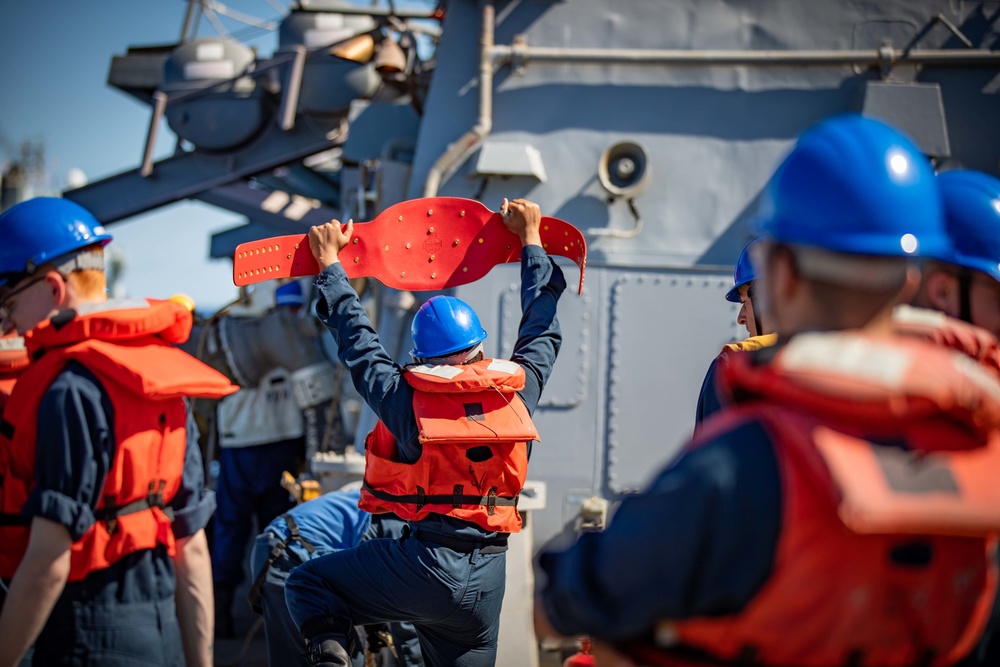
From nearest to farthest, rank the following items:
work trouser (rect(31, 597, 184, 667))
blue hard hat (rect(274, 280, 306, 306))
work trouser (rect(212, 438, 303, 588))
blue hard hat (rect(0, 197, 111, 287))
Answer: work trouser (rect(31, 597, 184, 667))
blue hard hat (rect(0, 197, 111, 287))
work trouser (rect(212, 438, 303, 588))
blue hard hat (rect(274, 280, 306, 306))

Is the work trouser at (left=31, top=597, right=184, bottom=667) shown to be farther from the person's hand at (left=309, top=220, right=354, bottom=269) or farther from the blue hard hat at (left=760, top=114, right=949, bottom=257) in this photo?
the blue hard hat at (left=760, top=114, right=949, bottom=257)

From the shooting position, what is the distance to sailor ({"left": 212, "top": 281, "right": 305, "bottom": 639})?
6168mm

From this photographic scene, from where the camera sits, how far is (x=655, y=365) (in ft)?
15.5

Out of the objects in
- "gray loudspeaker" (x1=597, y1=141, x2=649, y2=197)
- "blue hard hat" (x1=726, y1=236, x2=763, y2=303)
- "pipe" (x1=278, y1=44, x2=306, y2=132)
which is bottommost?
"blue hard hat" (x1=726, y1=236, x2=763, y2=303)

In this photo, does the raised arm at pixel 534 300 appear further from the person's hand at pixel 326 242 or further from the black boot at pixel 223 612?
the black boot at pixel 223 612

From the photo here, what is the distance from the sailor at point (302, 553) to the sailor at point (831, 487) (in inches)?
85.6

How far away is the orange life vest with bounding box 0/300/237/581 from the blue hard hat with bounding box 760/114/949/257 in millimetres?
1734

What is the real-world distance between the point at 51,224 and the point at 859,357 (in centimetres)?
209

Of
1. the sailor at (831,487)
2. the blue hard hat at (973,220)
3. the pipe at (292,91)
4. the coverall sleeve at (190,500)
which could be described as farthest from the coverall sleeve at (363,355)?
the pipe at (292,91)

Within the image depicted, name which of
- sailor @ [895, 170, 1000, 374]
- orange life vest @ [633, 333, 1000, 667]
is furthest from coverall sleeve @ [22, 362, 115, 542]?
sailor @ [895, 170, 1000, 374]

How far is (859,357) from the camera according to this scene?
116cm

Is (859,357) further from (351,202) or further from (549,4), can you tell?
(351,202)

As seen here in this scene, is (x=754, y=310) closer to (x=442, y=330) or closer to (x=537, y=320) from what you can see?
(x=537, y=320)

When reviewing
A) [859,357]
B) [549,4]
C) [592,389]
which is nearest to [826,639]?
[859,357]
